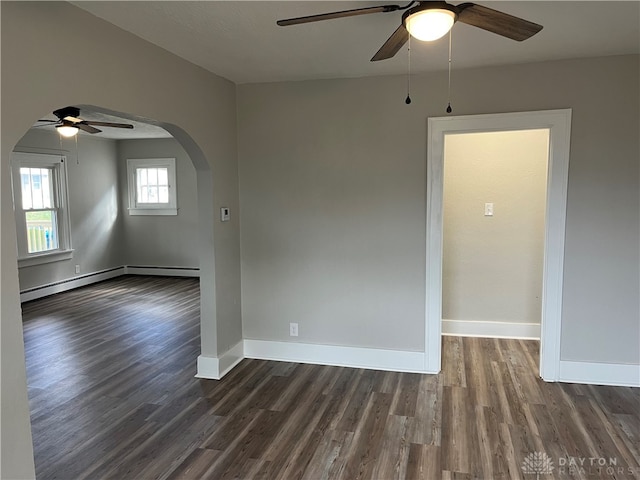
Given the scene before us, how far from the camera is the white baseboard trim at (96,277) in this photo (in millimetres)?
6302

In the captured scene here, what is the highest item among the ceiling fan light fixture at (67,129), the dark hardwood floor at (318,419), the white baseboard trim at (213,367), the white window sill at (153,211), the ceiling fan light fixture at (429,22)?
the ceiling fan light fixture at (67,129)

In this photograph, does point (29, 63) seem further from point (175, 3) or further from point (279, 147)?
point (279, 147)

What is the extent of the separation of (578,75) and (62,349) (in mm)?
4974

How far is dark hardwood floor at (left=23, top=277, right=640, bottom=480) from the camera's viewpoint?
95.8 inches

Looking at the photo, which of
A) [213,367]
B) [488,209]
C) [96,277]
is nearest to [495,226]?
[488,209]

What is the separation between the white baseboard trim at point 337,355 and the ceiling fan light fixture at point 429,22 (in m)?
2.57

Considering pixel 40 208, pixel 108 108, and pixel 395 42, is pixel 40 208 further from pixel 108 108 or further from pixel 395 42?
pixel 395 42

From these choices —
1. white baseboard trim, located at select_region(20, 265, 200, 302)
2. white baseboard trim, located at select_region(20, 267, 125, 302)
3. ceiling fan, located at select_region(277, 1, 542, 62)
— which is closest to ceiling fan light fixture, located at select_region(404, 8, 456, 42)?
ceiling fan, located at select_region(277, 1, 542, 62)

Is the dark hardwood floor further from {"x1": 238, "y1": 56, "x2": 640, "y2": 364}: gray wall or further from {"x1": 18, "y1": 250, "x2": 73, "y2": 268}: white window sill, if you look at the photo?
{"x1": 18, "y1": 250, "x2": 73, "y2": 268}: white window sill

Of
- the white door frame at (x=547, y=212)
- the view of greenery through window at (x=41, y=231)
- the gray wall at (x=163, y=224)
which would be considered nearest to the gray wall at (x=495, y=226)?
the white door frame at (x=547, y=212)

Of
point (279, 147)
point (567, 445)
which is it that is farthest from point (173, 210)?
point (567, 445)

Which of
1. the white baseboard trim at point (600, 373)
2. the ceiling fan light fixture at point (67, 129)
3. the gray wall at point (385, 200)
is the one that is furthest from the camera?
the ceiling fan light fixture at point (67, 129)

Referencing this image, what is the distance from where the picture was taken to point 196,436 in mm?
2744

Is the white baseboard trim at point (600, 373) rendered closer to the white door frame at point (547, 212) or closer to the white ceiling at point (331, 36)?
the white door frame at point (547, 212)
